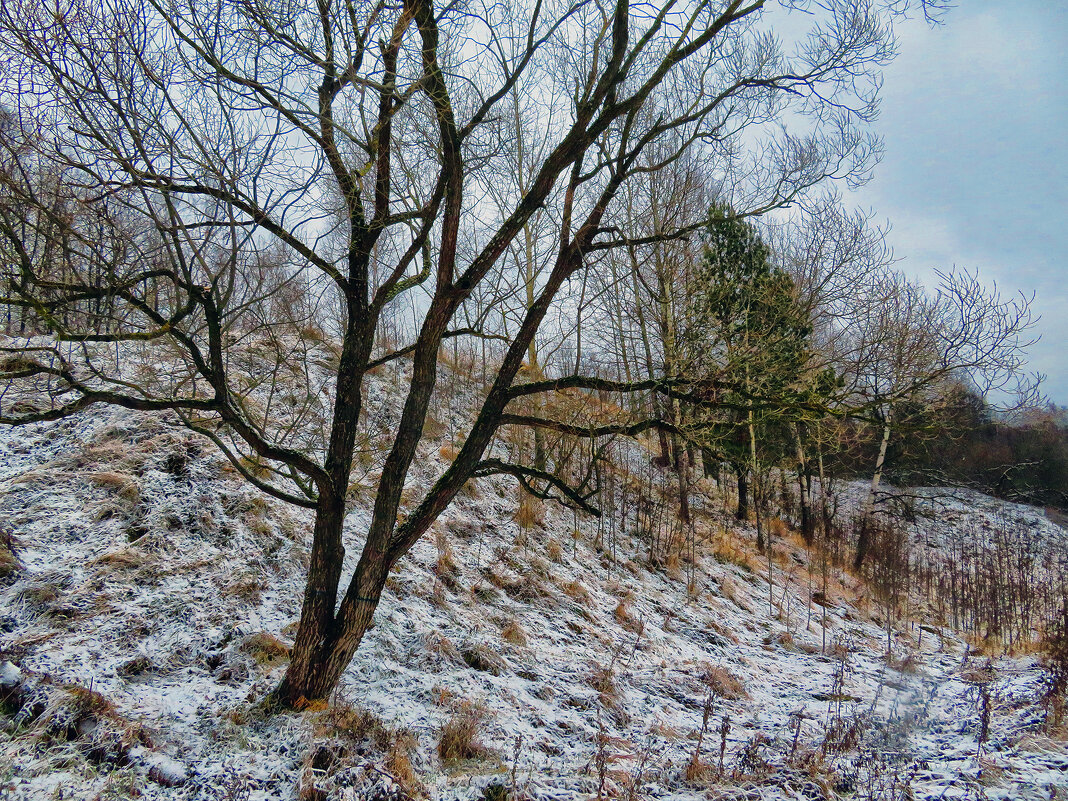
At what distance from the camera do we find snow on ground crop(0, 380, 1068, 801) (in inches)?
132

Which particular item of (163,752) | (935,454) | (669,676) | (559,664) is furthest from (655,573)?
(935,454)

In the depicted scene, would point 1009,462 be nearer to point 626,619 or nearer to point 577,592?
point 626,619

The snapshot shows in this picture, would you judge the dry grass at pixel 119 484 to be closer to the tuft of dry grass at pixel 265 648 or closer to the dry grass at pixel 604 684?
the tuft of dry grass at pixel 265 648

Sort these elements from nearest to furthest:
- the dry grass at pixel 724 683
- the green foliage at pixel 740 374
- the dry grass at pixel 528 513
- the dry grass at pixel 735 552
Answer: the green foliage at pixel 740 374, the dry grass at pixel 724 683, the dry grass at pixel 528 513, the dry grass at pixel 735 552

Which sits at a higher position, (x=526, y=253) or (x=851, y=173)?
(x=526, y=253)

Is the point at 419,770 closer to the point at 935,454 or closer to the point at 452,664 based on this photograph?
the point at 452,664

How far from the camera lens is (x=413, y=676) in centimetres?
462

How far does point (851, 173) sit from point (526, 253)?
5847mm

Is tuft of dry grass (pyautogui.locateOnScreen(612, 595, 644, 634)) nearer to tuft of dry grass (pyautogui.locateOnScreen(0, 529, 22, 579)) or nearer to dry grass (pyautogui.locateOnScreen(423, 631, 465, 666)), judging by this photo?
dry grass (pyautogui.locateOnScreen(423, 631, 465, 666))

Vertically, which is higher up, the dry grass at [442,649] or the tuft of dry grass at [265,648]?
the dry grass at [442,649]

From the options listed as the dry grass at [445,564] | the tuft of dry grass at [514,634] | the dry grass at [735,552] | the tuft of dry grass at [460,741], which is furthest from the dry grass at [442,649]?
the dry grass at [735,552]

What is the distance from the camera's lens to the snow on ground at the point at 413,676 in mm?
3359

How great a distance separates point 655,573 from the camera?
8508 millimetres

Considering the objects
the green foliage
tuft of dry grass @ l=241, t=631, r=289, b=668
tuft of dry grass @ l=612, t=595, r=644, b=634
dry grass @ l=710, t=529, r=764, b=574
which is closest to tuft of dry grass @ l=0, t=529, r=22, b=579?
tuft of dry grass @ l=241, t=631, r=289, b=668
